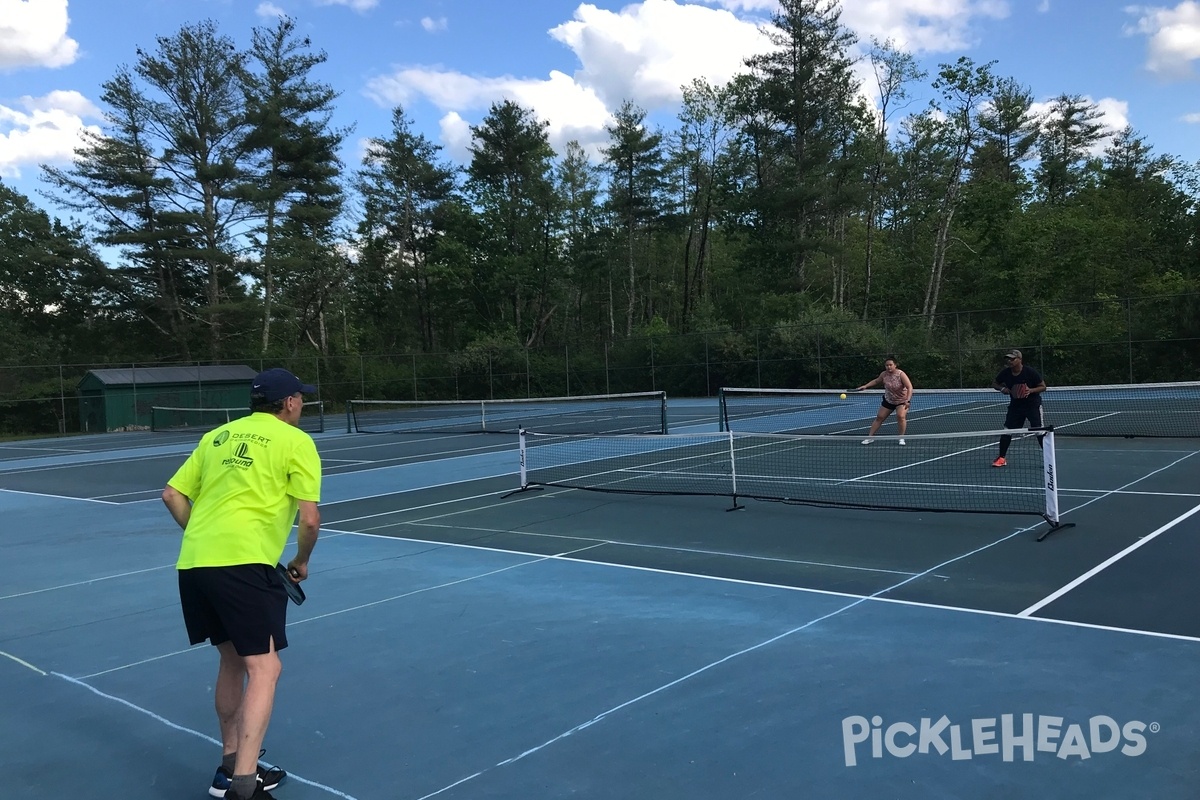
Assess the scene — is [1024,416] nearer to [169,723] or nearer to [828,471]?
[828,471]

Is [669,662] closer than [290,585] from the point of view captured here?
No

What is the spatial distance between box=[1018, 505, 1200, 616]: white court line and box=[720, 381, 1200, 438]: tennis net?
5.97m

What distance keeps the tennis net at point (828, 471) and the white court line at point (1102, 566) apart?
0.73 meters

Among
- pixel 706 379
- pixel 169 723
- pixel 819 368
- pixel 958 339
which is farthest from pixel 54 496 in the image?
pixel 958 339

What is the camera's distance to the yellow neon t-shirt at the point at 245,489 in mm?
3287

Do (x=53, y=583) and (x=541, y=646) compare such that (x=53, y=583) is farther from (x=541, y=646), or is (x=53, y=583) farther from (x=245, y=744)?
(x=245, y=744)

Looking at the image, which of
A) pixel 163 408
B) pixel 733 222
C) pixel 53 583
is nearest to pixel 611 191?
pixel 733 222

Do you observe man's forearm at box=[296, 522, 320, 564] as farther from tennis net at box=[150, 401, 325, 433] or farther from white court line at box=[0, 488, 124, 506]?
tennis net at box=[150, 401, 325, 433]

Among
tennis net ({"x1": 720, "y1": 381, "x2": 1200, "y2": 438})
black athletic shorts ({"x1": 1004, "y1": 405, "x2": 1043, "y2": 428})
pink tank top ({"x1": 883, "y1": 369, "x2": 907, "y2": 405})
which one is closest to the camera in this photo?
black athletic shorts ({"x1": 1004, "y1": 405, "x2": 1043, "y2": 428})

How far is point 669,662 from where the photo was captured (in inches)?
188

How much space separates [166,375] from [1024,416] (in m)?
31.7

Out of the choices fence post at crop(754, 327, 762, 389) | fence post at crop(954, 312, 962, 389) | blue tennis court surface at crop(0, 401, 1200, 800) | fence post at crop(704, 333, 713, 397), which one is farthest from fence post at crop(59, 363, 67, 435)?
fence post at crop(954, 312, 962, 389)

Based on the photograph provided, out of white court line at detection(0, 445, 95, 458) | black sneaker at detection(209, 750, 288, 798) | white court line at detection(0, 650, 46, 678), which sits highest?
white court line at detection(0, 445, 95, 458)

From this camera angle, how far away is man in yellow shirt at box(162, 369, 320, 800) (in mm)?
3258
